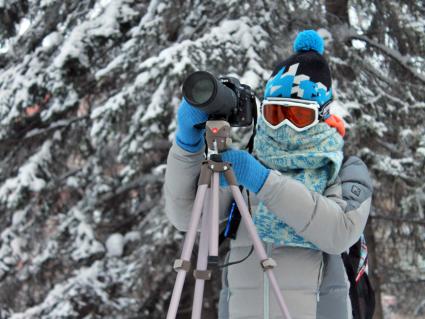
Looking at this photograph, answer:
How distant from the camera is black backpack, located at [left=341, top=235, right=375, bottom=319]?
6.31 ft

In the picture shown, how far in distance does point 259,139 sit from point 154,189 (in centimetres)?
380

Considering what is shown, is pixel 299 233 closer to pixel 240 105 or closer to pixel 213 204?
pixel 213 204

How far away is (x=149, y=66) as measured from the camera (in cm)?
428

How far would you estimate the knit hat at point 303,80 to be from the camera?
1954mm

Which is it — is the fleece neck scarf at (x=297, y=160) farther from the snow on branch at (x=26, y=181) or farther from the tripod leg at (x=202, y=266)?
the snow on branch at (x=26, y=181)

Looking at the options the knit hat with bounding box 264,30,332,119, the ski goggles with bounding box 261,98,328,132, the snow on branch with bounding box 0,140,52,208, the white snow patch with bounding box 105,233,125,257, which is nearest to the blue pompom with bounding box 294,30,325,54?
the knit hat with bounding box 264,30,332,119

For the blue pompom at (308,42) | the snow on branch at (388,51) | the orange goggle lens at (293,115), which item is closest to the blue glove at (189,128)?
the orange goggle lens at (293,115)

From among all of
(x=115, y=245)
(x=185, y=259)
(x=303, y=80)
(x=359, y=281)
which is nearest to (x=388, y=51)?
(x=115, y=245)

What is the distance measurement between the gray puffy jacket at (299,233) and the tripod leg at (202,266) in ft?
0.53

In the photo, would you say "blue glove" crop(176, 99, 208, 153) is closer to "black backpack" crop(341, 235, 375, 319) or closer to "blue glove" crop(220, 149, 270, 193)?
"blue glove" crop(220, 149, 270, 193)

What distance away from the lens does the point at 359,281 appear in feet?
6.55

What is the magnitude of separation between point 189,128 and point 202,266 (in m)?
0.41

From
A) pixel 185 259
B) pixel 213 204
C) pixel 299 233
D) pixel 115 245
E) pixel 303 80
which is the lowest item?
pixel 115 245

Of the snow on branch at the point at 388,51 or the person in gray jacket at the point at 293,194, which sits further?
the snow on branch at the point at 388,51
